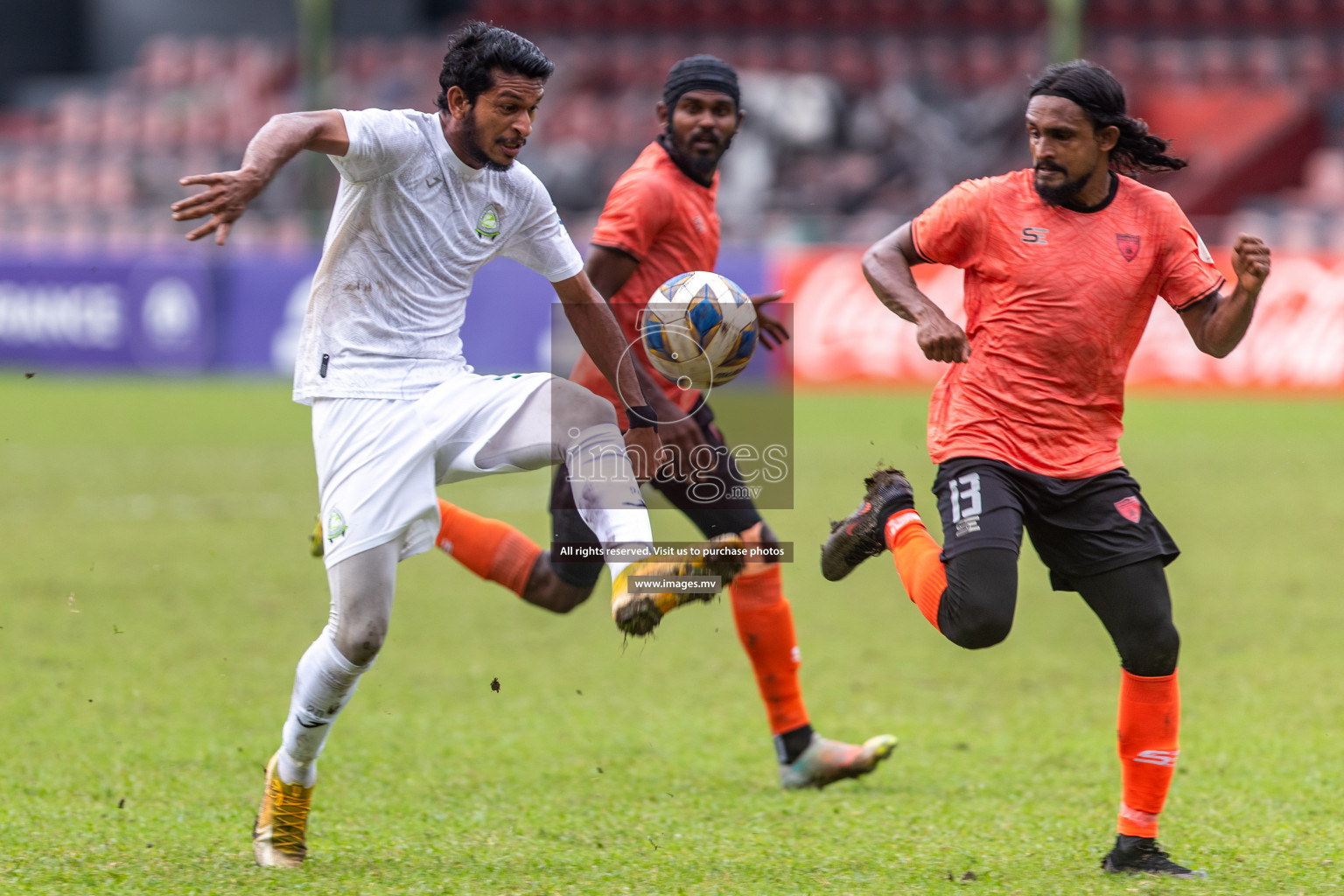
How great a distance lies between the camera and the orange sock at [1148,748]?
4.41 m

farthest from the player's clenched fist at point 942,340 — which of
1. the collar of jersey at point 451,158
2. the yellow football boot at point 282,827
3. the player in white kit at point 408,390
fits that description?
the yellow football boot at point 282,827

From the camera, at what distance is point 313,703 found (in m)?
4.46

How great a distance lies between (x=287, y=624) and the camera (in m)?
8.17

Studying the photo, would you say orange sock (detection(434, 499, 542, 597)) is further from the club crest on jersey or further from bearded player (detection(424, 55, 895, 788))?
the club crest on jersey

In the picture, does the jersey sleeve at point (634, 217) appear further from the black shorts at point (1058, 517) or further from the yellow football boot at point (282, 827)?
the yellow football boot at point (282, 827)

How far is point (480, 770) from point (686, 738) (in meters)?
0.87

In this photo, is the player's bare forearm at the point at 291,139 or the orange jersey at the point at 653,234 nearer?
the player's bare forearm at the point at 291,139

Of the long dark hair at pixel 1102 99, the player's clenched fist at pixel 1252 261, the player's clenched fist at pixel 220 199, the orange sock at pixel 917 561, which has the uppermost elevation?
the long dark hair at pixel 1102 99

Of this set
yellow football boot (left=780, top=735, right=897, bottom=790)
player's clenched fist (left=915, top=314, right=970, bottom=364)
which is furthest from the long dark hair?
yellow football boot (left=780, top=735, right=897, bottom=790)

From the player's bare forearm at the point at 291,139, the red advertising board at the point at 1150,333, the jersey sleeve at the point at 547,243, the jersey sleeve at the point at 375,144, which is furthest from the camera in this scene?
the red advertising board at the point at 1150,333

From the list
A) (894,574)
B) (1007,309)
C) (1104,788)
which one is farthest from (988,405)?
(894,574)

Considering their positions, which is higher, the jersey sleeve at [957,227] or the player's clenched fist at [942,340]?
the jersey sleeve at [957,227]

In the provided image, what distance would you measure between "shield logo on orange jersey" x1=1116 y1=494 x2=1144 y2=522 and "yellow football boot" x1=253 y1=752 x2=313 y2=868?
7.86ft

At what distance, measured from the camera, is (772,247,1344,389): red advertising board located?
1714 centimetres
